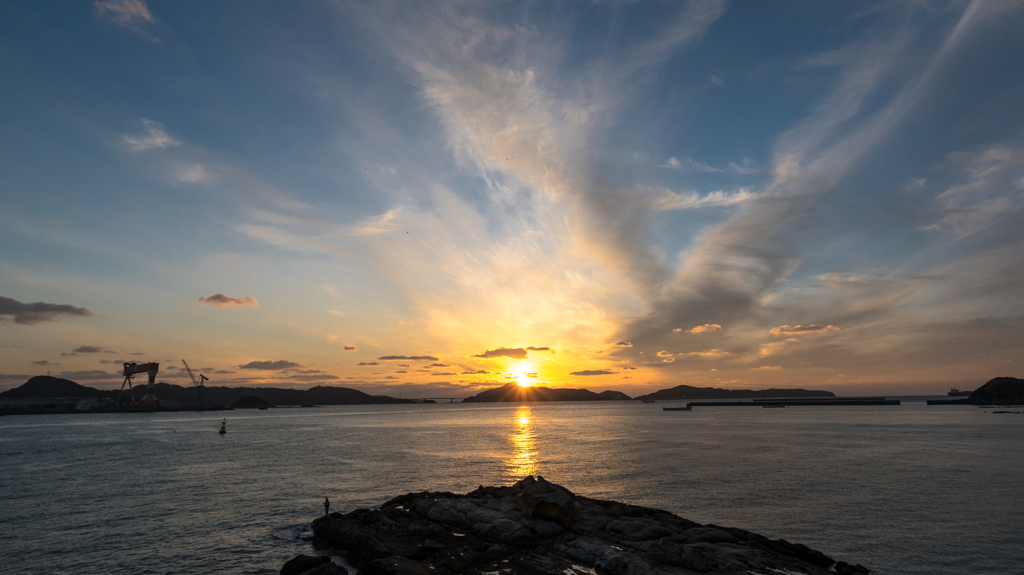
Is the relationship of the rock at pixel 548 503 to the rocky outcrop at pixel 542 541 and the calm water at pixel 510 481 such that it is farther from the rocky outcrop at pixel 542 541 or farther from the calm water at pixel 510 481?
the calm water at pixel 510 481

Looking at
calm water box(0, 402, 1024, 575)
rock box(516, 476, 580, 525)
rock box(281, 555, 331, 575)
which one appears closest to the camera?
rock box(281, 555, 331, 575)

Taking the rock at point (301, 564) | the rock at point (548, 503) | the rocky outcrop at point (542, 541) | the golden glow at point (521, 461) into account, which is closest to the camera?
the rocky outcrop at point (542, 541)

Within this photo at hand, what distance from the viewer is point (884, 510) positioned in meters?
40.6

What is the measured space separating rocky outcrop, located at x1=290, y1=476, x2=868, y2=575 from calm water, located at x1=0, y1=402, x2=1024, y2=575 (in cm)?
461

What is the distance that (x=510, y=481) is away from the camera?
57.0 m

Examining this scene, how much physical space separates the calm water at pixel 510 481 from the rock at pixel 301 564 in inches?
161

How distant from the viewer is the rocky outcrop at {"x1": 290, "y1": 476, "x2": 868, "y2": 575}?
26.4 meters

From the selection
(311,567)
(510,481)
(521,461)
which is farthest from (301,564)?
(521,461)

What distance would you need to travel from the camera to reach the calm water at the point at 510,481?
32094 mm

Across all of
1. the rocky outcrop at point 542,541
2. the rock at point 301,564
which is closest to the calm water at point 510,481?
the rock at point 301,564

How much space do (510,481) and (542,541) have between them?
26.4 meters

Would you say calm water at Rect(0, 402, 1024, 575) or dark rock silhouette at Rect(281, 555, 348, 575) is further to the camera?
calm water at Rect(0, 402, 1024, 575)

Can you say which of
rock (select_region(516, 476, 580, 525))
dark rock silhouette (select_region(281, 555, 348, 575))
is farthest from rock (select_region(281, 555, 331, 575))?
rock (select_region(516, 476, 580, 525))

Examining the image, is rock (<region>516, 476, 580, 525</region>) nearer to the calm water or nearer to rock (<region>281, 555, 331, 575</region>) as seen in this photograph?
the calm water
